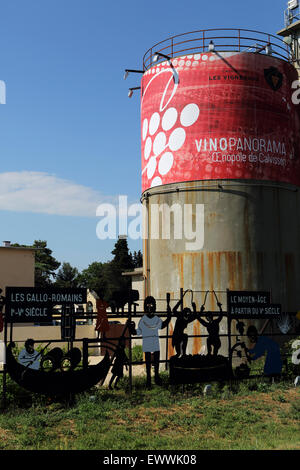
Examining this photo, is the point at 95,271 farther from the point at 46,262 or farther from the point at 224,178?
the point at 224,178

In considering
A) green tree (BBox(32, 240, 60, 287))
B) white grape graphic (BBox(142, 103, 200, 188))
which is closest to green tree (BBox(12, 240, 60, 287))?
green tree (BBox(32, 240, 60, 287))

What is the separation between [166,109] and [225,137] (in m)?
3.47

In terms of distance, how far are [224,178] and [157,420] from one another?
525 inches

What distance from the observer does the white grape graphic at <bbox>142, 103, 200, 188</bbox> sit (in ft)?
81.0

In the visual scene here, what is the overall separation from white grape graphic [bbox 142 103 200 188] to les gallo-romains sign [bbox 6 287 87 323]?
37.7 ft

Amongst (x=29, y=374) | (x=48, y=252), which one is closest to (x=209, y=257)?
(x=29, y=374)

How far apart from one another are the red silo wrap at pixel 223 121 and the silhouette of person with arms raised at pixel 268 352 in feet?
27.9

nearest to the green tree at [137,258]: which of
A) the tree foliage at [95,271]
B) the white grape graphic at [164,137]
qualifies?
the tree foliage at [95,271]

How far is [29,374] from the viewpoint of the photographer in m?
14.4

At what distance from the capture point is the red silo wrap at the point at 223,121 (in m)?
24.1

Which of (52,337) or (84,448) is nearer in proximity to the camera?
(84,448)

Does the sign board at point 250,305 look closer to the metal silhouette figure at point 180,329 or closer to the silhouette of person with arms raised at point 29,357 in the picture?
the metal silhouette figure at point 180,329

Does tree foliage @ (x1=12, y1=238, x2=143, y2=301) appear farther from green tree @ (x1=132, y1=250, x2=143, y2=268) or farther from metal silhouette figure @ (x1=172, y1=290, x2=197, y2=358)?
metal silhouette figure @ (x1=172, y1=290, x2=197, y2=358)
